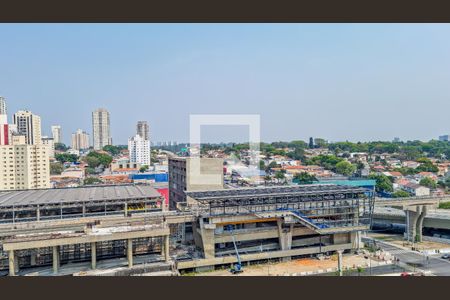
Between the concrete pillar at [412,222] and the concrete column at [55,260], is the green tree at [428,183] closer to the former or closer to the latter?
the concrete pillar at [412,222]

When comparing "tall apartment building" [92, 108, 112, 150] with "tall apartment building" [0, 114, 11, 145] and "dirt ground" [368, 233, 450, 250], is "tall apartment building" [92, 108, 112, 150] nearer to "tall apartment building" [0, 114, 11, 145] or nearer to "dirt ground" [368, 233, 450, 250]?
"tall apartment building" [0, 114, 11, 145]

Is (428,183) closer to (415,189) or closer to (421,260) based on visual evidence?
(415,189)

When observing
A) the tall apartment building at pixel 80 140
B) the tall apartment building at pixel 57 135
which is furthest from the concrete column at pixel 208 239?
the tall apartment building at pixel 80 140

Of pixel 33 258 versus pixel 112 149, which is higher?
pixel 112 149

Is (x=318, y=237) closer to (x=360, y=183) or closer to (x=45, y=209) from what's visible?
(x=45, y=209)

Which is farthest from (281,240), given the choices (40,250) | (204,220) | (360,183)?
(360,183)

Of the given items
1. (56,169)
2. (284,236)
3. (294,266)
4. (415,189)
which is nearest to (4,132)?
(56,169)
